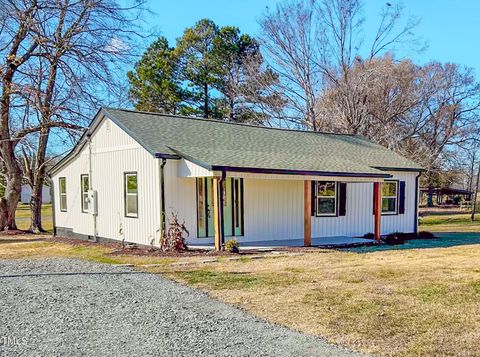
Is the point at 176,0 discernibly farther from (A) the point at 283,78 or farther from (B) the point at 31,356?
(B) the point at 31,356

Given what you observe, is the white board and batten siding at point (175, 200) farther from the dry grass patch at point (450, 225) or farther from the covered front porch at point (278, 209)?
the dry grass patch at point (450, 225)

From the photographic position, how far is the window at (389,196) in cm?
1497

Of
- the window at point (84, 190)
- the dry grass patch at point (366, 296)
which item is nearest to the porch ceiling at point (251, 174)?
the dry grass patch at point (366, 296)

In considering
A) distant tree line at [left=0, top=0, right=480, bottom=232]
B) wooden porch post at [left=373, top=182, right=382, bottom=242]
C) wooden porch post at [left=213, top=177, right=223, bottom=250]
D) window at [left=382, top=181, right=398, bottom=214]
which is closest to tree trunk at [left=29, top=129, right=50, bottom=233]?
distant tree line at [left=0, top=0, right=480, bottom=232]

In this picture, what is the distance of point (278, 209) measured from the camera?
13.1m

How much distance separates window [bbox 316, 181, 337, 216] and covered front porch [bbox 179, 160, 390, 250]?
0.03 metres

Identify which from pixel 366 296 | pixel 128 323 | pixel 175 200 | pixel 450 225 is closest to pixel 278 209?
pixel 175 200

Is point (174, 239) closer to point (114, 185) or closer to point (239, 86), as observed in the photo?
point (114, 185)

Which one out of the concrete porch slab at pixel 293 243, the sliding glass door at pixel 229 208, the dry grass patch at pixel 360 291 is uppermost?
the sliding glass door at pixel 229 208

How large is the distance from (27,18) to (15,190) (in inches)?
272

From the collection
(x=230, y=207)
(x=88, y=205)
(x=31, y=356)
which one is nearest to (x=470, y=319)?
(x=31, y=356)

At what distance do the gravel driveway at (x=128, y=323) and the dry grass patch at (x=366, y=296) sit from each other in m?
0.42

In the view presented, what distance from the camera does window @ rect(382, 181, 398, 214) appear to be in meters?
15.0

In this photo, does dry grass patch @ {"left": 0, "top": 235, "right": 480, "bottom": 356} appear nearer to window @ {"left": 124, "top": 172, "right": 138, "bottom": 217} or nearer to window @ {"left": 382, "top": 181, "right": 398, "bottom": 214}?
window @ {"left": 124, "top": 172, "right": 138, "bottom": 217}
